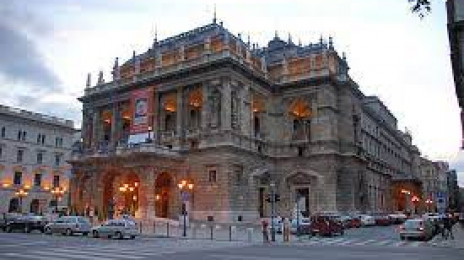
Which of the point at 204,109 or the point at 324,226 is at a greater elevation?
the point at 204,109

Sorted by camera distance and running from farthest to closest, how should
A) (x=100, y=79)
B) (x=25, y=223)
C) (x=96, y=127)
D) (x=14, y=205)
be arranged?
1. (x=14, y=205)
2. (x=100, y=79)
3. (x=96, y=127)
4. (x=25, y=223)

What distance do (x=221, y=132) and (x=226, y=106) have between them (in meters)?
2.65

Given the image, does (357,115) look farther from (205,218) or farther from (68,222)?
(68,222)

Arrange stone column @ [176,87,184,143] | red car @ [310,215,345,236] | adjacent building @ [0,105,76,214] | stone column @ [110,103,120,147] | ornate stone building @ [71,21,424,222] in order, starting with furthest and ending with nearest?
adjacent building @ [0,105,76,214] < stone column @ [110,103,120,147] < stone column @ [176,87,184,143] < ornate stone building @ [71,21,424,222] < red car @ [310,215,345,236]

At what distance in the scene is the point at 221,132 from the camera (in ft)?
160

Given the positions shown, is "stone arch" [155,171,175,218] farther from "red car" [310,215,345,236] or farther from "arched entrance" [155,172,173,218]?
"red car" [310,215,345,236]

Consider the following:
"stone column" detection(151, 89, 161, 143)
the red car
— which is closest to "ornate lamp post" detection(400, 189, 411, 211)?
"stone column" detection(151, 89, 161, 143)

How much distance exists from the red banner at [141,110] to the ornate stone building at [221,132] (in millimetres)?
132

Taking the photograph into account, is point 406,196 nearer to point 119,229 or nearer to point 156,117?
point 156,117

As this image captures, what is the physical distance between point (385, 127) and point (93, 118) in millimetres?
52601

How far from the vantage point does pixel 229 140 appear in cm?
4831

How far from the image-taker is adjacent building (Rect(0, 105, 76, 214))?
6956 cm

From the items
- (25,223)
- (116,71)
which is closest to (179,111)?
(116,71)

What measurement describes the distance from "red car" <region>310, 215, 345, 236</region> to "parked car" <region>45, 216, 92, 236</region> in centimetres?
1689
